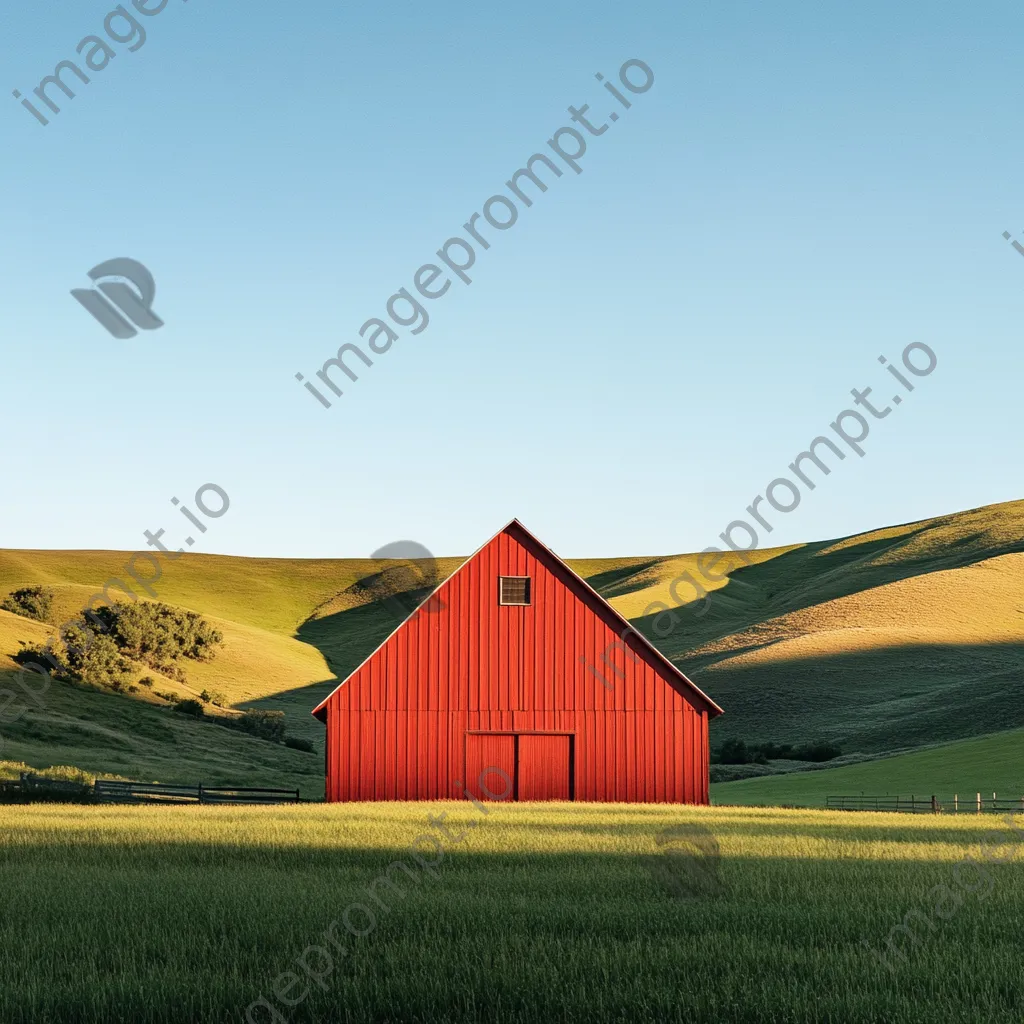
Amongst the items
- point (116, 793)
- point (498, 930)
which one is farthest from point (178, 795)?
point (498, 930)

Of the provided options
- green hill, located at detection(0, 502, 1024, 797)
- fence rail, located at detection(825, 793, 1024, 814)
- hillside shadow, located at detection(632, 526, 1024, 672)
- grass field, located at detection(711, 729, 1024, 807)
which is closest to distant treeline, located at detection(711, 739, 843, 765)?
green hill, located at detection(0, 502, 1024, 797)

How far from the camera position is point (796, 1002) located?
9250 mm

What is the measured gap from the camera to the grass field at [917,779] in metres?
52.3

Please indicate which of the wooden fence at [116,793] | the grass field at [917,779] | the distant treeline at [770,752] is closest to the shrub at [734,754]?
the distant treeline at [770,752]

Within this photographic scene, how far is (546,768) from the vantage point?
1529 inches

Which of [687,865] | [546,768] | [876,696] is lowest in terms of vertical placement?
[687,865]

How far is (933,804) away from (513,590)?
629 inches

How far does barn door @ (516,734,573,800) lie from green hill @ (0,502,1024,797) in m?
12.8

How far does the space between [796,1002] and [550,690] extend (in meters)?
29.8

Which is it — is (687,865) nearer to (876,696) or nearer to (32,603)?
(876,696)

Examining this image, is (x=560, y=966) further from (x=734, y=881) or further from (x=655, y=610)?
(x=655, y=610)

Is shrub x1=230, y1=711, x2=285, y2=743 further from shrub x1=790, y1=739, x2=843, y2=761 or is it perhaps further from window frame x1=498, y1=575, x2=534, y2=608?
window frame x1=498, y1=575, x2=534, y2=608

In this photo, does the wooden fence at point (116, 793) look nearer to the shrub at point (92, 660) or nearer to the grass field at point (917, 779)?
the grass field at point (917, 779)

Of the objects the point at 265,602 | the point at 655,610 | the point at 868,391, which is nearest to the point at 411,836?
the point at 868,391
